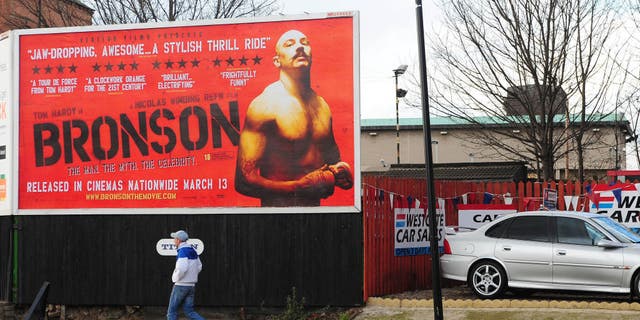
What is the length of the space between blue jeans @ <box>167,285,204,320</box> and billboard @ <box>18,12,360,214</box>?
2026 millimetres

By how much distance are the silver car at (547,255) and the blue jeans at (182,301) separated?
4.76 metres

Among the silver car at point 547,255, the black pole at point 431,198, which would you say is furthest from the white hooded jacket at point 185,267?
the silver car at point 547,255

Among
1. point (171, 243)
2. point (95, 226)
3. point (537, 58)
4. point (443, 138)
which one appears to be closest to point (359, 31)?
point (171, 243)

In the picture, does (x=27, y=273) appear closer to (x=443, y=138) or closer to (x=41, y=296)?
(x=41, y=296)

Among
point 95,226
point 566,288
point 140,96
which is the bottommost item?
point 566,288

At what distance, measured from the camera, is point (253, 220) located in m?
13.9

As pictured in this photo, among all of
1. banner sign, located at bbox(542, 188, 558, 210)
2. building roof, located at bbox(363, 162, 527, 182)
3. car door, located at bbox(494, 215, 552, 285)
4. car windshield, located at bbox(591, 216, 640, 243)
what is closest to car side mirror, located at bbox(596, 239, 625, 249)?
car windshield, located at bbox(591, 216, 640, 243)

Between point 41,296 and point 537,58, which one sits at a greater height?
point 537,58

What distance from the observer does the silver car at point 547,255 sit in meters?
12.9

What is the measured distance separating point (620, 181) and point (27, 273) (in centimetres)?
1258

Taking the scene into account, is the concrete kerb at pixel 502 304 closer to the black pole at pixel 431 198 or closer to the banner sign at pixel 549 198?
the black pole at pixel 431 198

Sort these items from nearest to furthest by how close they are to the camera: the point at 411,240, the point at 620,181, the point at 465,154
Result: 1. the point at 411,240
2. the point at 620,181
3. the point at 465,154

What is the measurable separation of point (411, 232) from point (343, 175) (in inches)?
99.1

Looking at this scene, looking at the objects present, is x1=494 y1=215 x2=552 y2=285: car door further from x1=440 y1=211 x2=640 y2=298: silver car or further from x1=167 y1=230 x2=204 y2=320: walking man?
x1=167 y1=230 x2=204 y2=320: walking man
